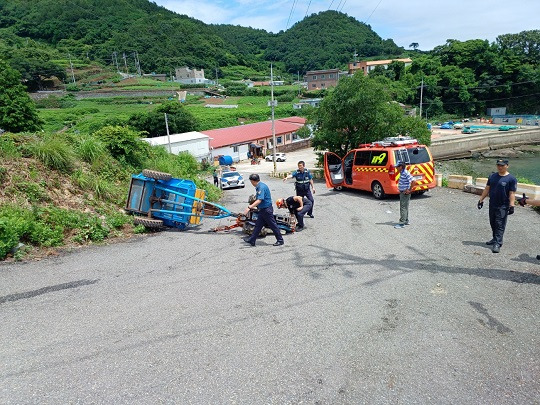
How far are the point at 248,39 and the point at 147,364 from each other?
8428 inches

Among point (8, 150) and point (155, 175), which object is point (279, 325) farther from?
point (8, 150)

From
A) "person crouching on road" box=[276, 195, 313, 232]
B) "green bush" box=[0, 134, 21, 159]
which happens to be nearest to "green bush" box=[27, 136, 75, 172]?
"green bush" box=[0, 134, 21, 159]

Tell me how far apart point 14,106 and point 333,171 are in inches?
1176

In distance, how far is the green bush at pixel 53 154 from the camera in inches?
380

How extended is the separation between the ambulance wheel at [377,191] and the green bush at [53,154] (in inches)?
383

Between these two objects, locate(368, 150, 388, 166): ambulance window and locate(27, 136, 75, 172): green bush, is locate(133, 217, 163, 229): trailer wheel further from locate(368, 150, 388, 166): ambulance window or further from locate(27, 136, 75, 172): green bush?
locate(368, 150, 388, 166): ambulance window

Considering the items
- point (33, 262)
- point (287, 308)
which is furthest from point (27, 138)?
point (287, 308)

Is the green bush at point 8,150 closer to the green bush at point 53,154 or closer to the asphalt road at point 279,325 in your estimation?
→ the green bush at point 53,154

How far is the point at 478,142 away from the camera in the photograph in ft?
177

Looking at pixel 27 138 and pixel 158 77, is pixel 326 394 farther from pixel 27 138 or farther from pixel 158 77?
pixel 158 77

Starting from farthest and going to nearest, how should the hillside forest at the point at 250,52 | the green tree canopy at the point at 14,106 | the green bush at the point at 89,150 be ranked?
the hillside forest at the point at 250,52
the green tree canopy at the point at 14,106
the green bush at the point at 89,150

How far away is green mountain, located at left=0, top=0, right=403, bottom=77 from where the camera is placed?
457 ft

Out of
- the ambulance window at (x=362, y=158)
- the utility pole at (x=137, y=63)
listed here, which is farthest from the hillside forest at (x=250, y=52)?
the ambulance window at (x=362, y=158)

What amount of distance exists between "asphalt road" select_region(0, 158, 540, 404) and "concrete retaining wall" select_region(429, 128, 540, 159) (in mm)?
46745
